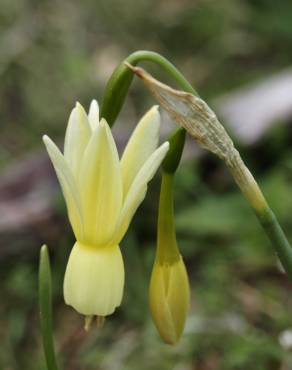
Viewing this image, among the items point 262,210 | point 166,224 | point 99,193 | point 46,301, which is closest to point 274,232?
point 262,210

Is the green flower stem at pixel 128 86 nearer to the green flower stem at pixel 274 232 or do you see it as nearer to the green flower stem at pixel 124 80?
the green flower stem at pixel 124 80

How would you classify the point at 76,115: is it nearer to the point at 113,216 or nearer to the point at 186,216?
the point at 113,216

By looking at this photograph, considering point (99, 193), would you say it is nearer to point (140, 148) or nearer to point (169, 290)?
point (140, 148)

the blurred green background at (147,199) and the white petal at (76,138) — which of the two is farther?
the blurred green background at (147,199)

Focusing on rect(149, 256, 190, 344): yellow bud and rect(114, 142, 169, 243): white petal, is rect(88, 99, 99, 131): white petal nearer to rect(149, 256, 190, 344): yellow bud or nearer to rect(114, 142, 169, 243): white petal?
rect(114, 142, 169, 243): white petal

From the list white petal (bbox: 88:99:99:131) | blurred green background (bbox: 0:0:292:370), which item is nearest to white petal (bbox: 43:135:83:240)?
white petal (bbox: 88:99:99:131)

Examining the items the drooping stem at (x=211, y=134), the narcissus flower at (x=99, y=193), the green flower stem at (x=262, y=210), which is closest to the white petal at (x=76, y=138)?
the narcissus flower at (x=99, y=193)
